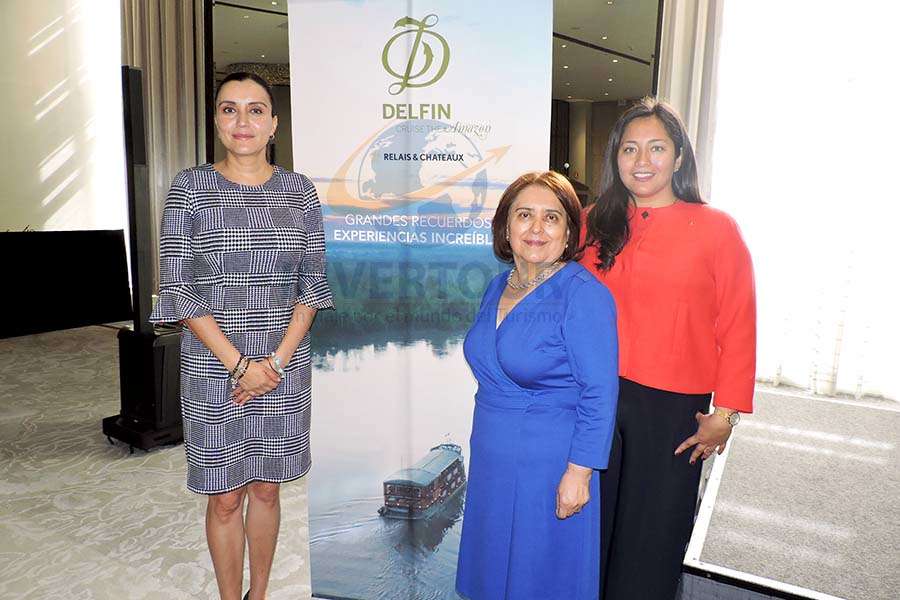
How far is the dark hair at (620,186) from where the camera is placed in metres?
1.71

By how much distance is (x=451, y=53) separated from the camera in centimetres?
196

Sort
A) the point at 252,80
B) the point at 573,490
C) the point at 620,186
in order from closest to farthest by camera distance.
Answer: the point at 573,490, the point at 620,186, the point at 252,80

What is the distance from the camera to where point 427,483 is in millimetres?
2121

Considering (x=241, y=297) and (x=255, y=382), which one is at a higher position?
(x=241, y=297)

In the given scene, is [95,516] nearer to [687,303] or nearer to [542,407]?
[542,407]

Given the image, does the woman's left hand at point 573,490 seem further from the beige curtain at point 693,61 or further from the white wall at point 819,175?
the white wall at point 819,175

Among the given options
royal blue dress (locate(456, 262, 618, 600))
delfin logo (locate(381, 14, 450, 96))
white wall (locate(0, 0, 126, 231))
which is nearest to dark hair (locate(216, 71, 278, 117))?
delfin logo (locate(381, 14, 450, 96))

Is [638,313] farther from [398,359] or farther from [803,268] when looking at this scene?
[803,268]

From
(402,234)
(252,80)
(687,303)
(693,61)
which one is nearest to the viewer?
(687,303)

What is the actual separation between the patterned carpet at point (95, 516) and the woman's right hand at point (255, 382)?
0.90 m

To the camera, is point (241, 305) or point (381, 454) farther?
point (381, 454)

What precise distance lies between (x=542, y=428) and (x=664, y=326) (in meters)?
0.40

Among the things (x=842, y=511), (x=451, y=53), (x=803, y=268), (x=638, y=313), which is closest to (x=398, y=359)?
(x=638, y=313)

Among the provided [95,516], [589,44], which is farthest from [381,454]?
[95,516]
